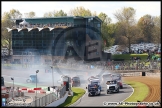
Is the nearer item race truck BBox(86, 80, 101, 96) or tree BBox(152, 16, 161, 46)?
race truck BBox(86, 80, 101, 96)

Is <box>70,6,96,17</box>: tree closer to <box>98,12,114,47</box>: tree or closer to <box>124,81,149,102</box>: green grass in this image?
<box>98,12,114,47</box>: tree

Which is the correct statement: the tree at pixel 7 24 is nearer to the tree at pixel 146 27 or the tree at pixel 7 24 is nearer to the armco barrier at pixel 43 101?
the tree at pixel 146 27

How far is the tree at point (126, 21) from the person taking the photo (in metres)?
94.0

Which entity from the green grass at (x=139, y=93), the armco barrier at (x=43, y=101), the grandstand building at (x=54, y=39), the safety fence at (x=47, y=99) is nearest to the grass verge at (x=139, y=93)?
the green grass at (x=139, y=93)

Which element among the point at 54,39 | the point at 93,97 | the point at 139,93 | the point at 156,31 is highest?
the point at 156,31

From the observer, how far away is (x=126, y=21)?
97.1m

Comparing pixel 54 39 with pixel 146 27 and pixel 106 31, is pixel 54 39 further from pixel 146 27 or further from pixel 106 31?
pixel 146 27

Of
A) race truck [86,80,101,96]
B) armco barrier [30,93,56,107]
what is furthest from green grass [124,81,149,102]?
armco barrier [30,93,56,107]

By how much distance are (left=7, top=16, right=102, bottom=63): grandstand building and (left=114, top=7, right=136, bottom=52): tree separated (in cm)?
1840

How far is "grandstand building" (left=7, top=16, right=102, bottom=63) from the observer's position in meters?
72.7

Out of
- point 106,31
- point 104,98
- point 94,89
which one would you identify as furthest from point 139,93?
point 106,31

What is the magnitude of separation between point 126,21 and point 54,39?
3252cm

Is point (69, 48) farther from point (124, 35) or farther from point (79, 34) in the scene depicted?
point (124, 35)

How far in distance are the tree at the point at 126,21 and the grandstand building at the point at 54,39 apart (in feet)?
60.4
